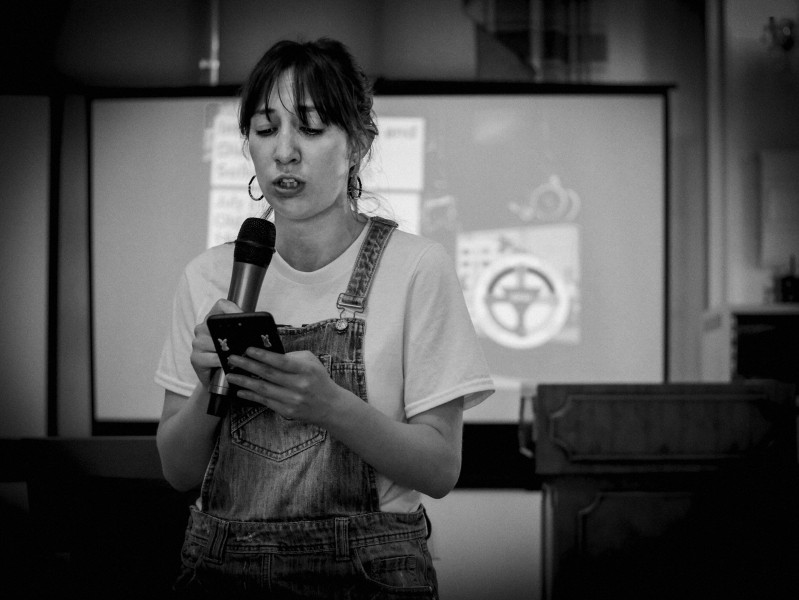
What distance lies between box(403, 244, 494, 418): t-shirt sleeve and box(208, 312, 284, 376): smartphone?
21 centimetres

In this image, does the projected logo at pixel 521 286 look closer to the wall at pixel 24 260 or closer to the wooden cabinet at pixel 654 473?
the wooden cabinet at pixel 654 473

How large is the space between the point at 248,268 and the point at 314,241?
0.43ft

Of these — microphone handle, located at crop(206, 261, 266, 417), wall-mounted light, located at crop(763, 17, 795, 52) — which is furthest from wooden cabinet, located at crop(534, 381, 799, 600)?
wall-mounted light, located at crop(763, 17, 795, 52)

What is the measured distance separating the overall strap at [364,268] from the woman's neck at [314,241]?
0.03m

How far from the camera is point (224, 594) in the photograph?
3.05 feet

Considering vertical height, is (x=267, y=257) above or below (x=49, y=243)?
below

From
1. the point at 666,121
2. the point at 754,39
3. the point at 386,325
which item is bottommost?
the point at 386,325

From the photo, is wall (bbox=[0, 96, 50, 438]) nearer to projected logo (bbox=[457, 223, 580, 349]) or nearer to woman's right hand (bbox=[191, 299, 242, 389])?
projected logo (bbox=[457, 223, 580, 349])

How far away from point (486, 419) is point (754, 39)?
192 centimetres

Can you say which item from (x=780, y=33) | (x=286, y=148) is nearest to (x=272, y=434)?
(x=286, y=148)

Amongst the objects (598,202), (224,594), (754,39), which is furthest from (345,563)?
(754,39)

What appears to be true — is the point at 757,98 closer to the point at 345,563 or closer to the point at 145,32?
the point at 145,32

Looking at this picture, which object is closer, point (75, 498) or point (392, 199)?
point (75, 498)

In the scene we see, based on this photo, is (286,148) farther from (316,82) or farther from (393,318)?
(393,318)
